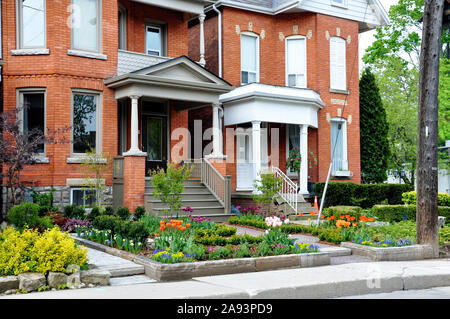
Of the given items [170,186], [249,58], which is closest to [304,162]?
[249,58]

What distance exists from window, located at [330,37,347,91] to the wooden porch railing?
7.98 meters

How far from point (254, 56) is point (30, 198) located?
11.1 meters

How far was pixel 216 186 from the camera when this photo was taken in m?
16.9

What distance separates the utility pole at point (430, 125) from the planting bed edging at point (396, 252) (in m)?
0.24

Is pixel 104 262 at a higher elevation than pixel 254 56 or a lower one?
lower

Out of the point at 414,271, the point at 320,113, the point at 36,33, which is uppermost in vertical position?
the point at 36,33

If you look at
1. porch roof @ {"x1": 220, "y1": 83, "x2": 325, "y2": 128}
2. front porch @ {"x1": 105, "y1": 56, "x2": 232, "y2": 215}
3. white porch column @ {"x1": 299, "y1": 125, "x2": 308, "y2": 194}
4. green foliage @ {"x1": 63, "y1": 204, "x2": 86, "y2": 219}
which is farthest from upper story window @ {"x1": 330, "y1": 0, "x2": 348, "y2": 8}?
green foliage @ {"x1": 63, "y1": 204, "x2": 86, "y2": 219}

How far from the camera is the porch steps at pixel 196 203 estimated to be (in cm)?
1548

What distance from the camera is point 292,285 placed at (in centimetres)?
736

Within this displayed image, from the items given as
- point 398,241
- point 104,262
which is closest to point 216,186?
point 398,241

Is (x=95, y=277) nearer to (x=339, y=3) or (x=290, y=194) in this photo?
(x=290, y=194)

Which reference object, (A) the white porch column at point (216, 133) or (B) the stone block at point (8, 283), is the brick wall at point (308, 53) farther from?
(B) the stone block at point (8, 283)

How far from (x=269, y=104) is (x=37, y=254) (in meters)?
12.9

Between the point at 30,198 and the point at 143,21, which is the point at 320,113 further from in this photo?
the point at 30,198
